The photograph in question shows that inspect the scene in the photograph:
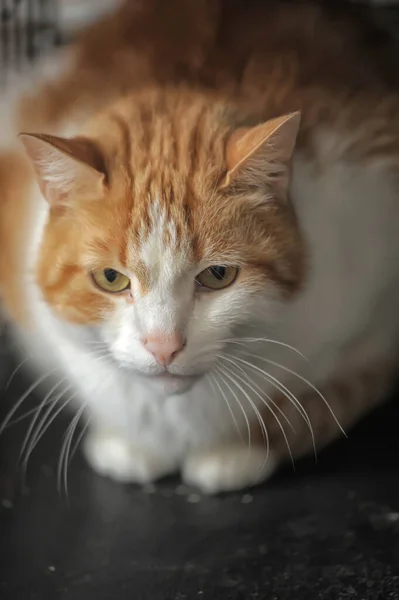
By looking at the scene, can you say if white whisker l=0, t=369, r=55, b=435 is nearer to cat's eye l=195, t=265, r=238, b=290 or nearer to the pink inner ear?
cat's eye l=195, t=265, r=238, b=290

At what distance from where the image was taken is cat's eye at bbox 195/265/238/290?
35.5 inches

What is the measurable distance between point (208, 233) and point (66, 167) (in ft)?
0.57

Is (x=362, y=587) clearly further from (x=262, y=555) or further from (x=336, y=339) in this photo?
(x=336, y=339)

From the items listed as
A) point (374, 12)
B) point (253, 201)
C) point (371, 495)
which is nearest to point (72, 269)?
point (253, 201)

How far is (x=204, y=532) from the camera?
3.29ft

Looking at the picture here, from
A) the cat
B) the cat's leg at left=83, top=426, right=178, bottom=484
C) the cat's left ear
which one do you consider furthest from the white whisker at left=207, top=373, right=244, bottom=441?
the cat's left ear

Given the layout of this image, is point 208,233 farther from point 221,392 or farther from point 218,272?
point 221,392

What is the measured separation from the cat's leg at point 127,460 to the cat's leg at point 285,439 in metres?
0.03

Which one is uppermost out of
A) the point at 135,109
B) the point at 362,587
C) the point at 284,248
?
the point at 135,109

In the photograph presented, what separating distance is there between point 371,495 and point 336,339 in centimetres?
22

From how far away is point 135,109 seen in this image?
0.99 m

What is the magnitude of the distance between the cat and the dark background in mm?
36

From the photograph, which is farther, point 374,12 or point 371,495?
point 374,12

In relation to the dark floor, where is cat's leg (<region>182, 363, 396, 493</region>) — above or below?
above
